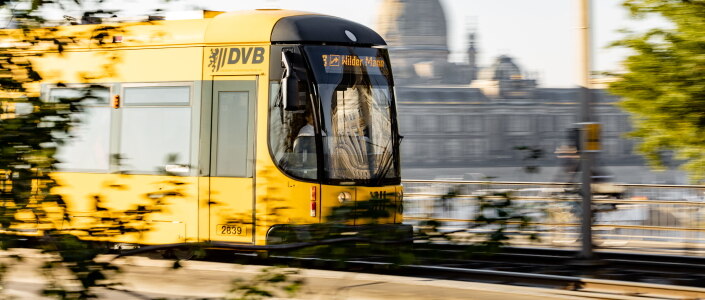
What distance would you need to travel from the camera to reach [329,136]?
35.2 ft

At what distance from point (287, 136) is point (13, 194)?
7158mm

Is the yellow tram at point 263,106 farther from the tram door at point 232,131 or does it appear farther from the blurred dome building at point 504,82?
the blurred dome building at point 504,82

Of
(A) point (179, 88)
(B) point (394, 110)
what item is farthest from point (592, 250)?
(A) point (179, 88)

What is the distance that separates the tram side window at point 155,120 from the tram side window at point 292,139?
1004mm

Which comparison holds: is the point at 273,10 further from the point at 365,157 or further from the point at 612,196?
the point at 612,196

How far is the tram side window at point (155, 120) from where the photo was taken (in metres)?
11.1

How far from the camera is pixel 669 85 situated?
551 inches

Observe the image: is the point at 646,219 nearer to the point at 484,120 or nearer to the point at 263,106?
the point at 263,106

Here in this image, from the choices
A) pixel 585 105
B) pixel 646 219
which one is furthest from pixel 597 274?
pixel 646 219

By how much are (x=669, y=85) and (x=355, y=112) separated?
5.19 meters

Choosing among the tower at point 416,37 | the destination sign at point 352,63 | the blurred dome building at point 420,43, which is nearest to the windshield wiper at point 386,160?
the destination sign at point 352,63

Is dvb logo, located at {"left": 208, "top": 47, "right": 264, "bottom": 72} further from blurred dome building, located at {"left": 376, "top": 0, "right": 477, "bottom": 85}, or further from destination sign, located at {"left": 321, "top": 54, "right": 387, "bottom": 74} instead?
blurred dome building, located at {"left": 376, "top": 0, "right": 477, "bottom": 85}

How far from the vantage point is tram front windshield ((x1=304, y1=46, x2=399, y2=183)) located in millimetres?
10789

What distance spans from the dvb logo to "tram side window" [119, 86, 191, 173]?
0.42m
